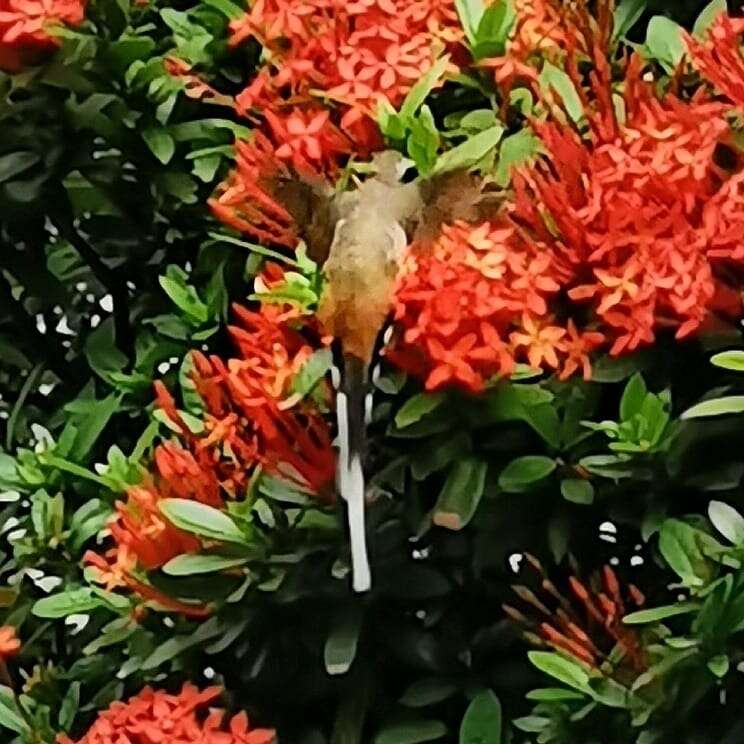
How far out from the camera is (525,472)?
2.52 ft

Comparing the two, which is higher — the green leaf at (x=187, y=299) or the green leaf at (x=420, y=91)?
the green leaf at (x=420, y=91)

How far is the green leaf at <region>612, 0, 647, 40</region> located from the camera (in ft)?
3.04

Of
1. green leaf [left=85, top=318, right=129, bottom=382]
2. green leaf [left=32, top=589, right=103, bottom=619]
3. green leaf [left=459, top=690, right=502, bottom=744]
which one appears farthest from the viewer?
green leaf [left=85, top=318, right=129, bottom=382]

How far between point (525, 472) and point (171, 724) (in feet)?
0.83

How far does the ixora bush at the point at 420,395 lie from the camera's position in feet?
2.48

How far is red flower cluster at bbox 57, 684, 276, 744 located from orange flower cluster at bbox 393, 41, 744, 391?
237 mm

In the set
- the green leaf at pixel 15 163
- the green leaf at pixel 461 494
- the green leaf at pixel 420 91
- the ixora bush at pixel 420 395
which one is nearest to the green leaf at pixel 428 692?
the ixora bush at pixel 420 395

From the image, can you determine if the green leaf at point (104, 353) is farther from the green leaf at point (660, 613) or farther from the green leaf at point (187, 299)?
the green leaf at point (660, 613)

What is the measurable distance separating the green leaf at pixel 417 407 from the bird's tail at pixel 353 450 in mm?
21

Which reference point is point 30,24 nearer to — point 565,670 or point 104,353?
point 104,353

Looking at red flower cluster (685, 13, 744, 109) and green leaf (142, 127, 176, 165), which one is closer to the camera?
red flower cluster (685, 13, 744, 109)

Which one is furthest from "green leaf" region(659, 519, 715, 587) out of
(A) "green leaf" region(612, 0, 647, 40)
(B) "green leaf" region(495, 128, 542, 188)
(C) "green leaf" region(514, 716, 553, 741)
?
(A) "green leaf" region(612, 0, 647, 40)

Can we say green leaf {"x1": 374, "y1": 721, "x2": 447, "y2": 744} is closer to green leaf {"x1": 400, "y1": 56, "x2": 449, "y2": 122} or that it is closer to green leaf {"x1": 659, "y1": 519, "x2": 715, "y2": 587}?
green leaf {"x1": 659, "y1": 519, "x2": 715, "y2": 587}

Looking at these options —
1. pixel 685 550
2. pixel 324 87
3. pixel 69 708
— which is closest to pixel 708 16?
pixel 324 87
